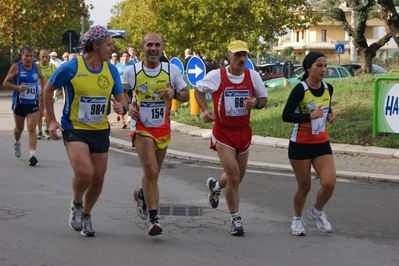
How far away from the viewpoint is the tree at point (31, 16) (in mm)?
39562

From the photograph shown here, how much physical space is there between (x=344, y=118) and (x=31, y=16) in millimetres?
27882

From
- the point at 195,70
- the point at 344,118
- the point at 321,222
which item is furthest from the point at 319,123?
the point at 195,70

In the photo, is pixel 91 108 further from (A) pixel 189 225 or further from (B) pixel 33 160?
(B) pixel 33 160

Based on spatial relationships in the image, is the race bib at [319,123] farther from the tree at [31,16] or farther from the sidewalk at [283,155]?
the tree at [31,16]

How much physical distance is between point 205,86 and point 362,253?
227cm

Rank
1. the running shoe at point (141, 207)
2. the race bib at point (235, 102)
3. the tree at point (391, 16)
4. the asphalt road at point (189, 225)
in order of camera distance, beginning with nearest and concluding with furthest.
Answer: the asphalt road at point (189, 225) → the race bib at point (235, 102) → the running shoe at point (141, 207) → the tree at point (391, 16)

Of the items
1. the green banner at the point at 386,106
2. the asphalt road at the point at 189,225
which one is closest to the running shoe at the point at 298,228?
the asphalt road at the point at 189,225

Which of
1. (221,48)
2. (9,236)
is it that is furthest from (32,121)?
(221,48)

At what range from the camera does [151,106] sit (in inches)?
300

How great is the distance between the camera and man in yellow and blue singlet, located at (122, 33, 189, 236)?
295 inches

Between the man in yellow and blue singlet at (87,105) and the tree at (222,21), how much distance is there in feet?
88.8

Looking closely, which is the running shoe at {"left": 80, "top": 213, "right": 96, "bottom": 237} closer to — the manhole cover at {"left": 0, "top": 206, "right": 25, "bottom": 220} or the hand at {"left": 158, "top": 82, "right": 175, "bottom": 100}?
the manhole cover at {"left": 0, "top": 206, "right": 25, "bottom": 220}

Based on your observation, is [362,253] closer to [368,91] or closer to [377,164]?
[377,164]

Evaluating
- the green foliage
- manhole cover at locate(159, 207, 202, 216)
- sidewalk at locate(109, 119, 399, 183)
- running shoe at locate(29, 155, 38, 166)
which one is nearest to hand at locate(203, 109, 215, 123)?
manhole cover at locate(159, 207, 202, 216)
